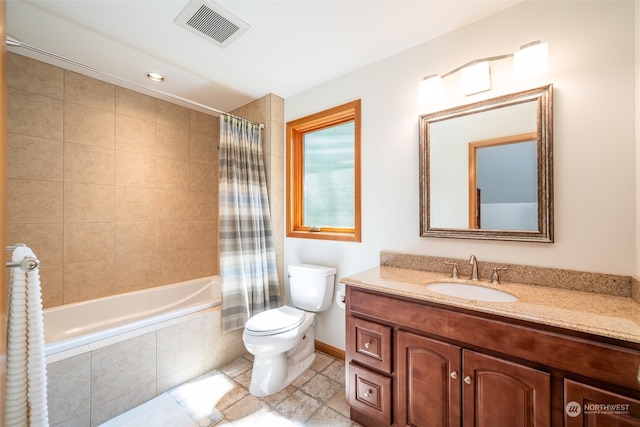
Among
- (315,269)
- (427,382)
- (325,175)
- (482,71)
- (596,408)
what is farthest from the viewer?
(325,175)

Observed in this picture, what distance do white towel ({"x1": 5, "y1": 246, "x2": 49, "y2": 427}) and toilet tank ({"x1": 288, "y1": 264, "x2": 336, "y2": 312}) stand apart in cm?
143

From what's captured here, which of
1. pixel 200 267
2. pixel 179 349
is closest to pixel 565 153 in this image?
pixel 179 349

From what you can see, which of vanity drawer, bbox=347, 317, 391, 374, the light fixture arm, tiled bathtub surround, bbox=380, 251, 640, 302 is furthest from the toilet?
the light fixture arm

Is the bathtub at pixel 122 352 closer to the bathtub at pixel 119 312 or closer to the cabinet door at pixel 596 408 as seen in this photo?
the bathtub at pixel 119 312

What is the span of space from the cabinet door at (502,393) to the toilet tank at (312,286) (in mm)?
1094

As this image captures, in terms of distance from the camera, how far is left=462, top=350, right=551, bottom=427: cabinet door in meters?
0.91

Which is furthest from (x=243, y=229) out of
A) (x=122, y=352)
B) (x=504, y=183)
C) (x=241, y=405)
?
(x=504, y=183)

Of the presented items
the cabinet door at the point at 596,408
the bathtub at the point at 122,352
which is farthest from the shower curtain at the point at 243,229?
the cabinet door at the point at 596,408

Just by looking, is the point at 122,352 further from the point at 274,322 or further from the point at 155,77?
the point at 155,77

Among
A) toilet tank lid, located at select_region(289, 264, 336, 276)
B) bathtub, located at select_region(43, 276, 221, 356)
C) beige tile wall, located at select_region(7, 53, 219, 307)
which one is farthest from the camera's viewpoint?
toilet tank lid, located at select_region(289, 264, 336, 276)

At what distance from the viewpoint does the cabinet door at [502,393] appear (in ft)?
2.98

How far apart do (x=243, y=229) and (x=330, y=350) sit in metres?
1.29

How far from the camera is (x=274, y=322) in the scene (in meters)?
1.74

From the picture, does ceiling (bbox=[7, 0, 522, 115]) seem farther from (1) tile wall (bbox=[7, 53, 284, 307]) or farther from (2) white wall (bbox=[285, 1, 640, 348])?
(1) tile wall (bbox=[7, 53, 284, 307])
